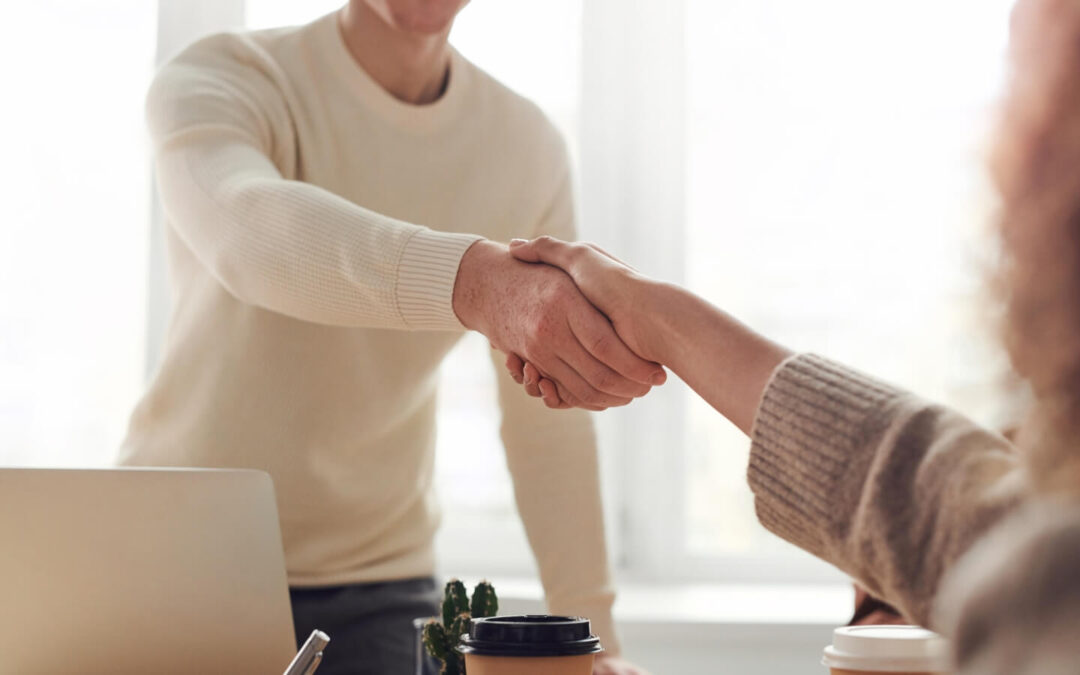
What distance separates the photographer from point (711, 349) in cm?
92

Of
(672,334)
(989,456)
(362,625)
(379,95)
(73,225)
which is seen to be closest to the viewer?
(989,456)

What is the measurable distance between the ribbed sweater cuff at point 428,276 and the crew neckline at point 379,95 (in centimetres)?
48

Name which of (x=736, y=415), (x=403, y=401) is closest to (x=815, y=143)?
(x=403, y=401)

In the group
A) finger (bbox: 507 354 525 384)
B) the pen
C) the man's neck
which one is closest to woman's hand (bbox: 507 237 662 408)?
finger (bbox: 507 354 525 384)

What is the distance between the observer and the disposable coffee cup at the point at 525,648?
0.71 metres

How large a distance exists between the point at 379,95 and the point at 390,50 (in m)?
0.07

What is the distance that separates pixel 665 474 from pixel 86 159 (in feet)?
4.85

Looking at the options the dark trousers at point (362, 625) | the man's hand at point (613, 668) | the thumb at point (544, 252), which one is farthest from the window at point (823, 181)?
the thumb at point (544, 252)

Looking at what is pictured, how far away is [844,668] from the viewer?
2.48 feet

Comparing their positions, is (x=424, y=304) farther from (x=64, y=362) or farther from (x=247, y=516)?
(x=64, y=362)

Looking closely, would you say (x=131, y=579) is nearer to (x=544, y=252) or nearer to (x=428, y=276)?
(x=428, y=276)

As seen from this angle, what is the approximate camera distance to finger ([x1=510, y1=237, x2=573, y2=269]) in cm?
118

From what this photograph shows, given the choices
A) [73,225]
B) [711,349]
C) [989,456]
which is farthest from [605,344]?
[73,225]

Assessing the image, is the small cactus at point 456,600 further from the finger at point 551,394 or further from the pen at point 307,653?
the finger at point 551,394
